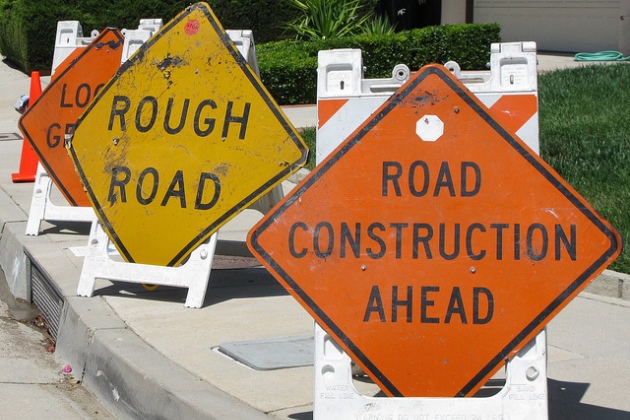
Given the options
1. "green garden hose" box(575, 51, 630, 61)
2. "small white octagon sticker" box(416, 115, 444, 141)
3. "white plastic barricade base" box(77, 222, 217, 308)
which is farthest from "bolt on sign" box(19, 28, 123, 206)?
"green garden hose" box(575, 51, 630, 61)

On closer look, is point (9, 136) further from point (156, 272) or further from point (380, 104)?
point (380, 104)

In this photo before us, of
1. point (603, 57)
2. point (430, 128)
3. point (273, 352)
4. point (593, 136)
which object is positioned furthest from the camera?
point (603, 57)

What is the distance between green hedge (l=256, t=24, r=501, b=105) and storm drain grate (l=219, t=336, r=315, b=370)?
1054 centimetres

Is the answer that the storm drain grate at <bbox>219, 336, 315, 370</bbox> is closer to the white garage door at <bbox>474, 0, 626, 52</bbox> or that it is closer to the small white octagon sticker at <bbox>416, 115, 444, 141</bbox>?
the small white octagon sticker at <bbox>416, 115, 444, 141</bbox>

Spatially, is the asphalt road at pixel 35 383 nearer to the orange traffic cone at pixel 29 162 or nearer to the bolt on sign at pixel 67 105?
the bolt on sign at pixel 67 105

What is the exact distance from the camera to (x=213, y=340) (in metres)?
5.43

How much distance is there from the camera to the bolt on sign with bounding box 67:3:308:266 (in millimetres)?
5992

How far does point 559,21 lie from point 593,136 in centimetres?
1363

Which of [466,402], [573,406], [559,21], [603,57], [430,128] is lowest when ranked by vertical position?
[603,57]

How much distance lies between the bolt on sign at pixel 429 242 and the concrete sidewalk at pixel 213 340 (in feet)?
2.18

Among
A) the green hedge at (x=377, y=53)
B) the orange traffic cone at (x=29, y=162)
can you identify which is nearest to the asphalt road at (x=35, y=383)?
the orange traffic cone at (x=29, y=162)

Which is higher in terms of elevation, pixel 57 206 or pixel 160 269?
pixel 160 269

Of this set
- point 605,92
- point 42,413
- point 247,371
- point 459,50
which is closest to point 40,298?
point 42,413

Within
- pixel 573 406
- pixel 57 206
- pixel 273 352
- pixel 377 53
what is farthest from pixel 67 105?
pixel 377 53
